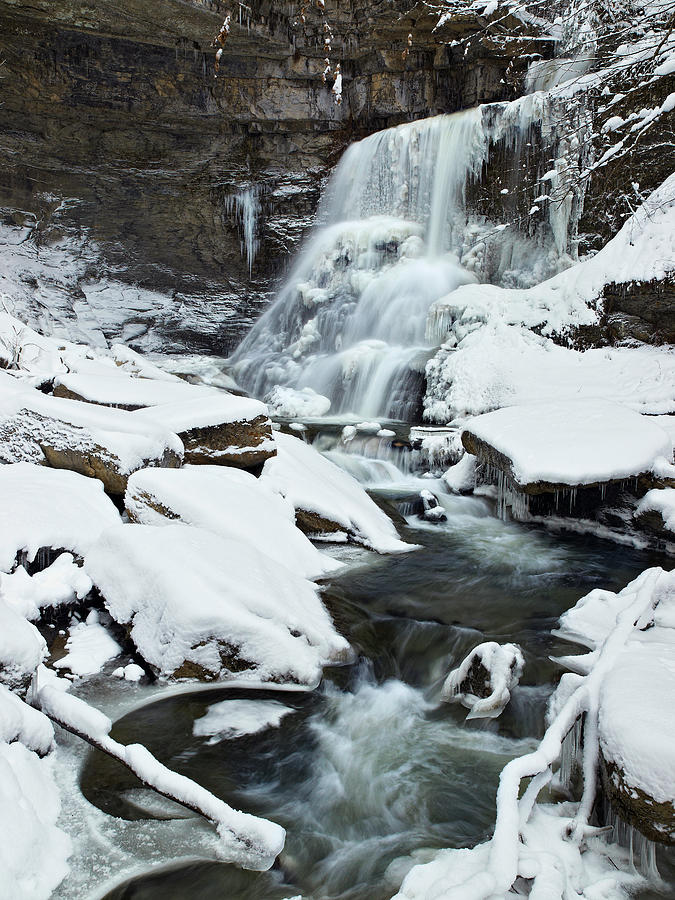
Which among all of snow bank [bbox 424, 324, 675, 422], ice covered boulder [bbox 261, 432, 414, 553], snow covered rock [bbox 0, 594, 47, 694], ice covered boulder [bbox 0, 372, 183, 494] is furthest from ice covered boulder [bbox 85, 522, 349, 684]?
snow bank [bbox 424, 324, 675, 422]

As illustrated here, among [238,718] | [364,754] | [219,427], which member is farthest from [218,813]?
[219,427]

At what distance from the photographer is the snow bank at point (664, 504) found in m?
5.25

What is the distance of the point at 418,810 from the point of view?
2.56 metres

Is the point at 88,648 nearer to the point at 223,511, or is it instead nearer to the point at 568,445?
the point at 223,511

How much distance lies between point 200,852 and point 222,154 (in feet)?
50.9

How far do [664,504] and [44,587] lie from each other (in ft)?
15.5

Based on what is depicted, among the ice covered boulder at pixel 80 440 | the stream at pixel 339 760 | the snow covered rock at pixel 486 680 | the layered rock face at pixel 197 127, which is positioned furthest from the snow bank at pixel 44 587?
the layered rock face at pixel 197 127

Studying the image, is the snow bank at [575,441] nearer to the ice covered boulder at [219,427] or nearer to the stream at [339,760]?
the stream at [339,760]

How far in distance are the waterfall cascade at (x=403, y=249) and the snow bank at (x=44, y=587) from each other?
258 inches

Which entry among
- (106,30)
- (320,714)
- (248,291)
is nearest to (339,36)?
(106,30)

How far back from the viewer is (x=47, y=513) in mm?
3934

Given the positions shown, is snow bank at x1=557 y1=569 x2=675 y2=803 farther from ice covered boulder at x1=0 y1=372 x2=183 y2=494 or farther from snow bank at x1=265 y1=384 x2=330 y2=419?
snow bank at x1=265 y1=384 x2=330 y2=419

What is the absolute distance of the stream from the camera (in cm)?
212

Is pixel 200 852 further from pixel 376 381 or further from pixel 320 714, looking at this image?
pixel 376 381
